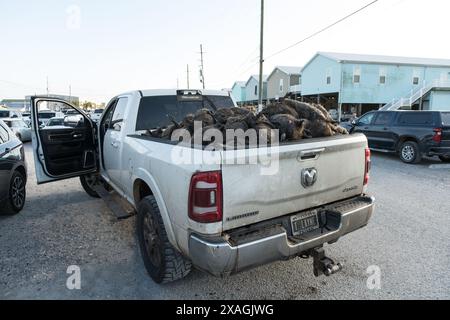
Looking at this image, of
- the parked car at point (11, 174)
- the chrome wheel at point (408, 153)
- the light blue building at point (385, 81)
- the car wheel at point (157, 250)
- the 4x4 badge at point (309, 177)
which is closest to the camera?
the 4x4 badge at point (309, 177)

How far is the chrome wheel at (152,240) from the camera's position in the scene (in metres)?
3.03

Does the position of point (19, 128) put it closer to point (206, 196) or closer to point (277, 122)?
point (277, 122)

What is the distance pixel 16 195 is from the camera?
206 inches

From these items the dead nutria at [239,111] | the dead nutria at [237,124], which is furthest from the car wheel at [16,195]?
the dead nutria at [237,124]

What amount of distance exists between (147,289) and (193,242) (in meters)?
1.08

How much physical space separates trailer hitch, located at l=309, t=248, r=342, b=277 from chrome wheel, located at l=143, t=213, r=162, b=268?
1504mm

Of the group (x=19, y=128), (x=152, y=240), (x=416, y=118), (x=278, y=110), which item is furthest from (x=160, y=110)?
(x=19, y=128)

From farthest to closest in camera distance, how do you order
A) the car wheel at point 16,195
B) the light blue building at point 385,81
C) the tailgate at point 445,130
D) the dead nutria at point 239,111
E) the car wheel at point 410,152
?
the light blue building at point 385,81
the car wheel at point 410,152
the tailgate at point 445,130
the car wheel at point 16,195
the dead nutria at point 239,111

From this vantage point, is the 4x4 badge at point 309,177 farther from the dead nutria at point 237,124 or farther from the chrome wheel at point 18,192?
the chrome wheel at point 18,192

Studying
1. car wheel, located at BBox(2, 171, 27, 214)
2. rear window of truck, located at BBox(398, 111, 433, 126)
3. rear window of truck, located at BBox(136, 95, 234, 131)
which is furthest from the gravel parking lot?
rear window of truck, located at BBox(398, 111, 433, 126)

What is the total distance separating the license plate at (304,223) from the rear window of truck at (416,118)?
856 centimetres
